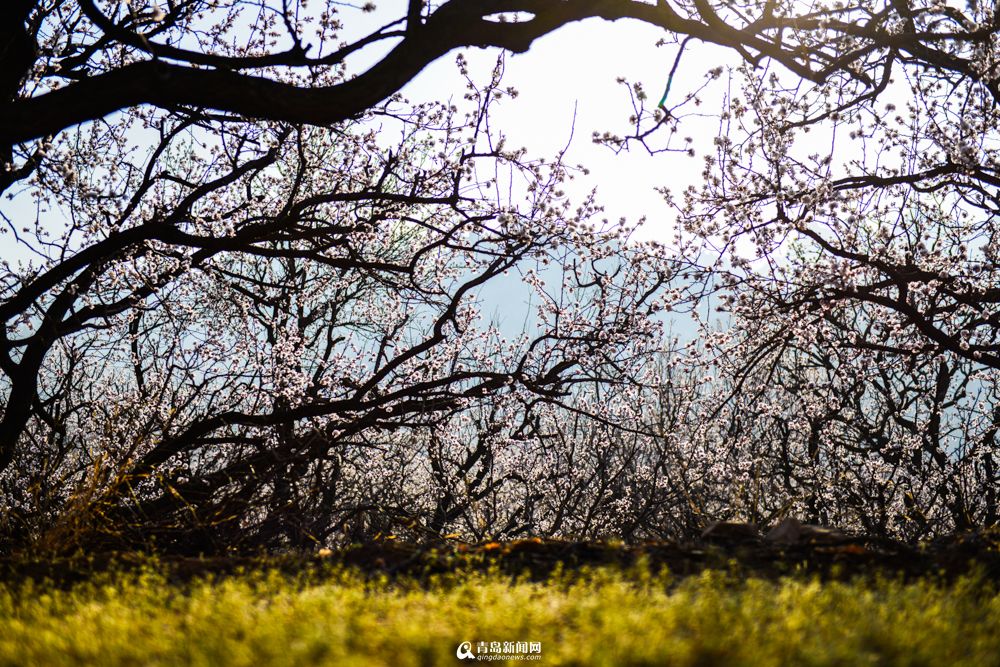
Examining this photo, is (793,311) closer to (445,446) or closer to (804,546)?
(804,546)

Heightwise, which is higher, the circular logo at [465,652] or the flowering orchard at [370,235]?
the flowering orchard at [370,235]

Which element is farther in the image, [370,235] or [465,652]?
[370,235]

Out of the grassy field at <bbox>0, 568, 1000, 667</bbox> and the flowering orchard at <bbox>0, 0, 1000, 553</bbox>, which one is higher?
the flowering orchard at <bbox>0, 0, 1000, 553</bbox>

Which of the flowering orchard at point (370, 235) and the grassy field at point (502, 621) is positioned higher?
the flowering orchard at point (370, 235)

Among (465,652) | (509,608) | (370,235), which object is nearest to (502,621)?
(509,608)

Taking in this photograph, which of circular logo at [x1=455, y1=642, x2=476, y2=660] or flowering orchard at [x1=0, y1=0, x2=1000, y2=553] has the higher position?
flowering orchard at [x1=0, y1=0, x2=1000, y2=553]

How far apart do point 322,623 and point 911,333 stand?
30.6 feet

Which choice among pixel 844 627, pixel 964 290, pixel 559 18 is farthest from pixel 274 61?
pixel 964 290

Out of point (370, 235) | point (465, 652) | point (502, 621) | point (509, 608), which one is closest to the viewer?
point (465, 652)

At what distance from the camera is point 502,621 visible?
3227 millimetres

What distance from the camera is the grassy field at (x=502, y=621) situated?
2.84 m

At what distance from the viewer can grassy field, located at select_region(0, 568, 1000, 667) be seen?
2.84 m

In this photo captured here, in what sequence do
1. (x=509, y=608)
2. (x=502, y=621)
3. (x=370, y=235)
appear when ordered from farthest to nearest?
(x=370, y=235) < (x=509, y=608) < (x=502, y=621)

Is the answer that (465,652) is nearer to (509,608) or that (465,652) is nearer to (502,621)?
(502,621)
